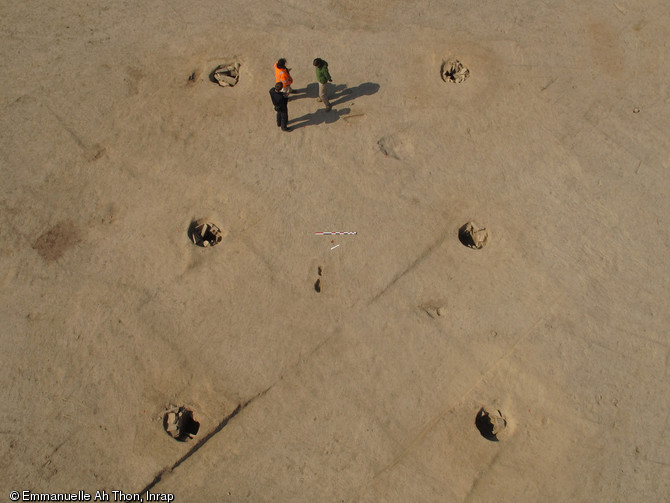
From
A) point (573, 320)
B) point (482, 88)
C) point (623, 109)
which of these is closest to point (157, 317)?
point (573, 320)

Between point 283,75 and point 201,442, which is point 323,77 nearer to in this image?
point 283,75

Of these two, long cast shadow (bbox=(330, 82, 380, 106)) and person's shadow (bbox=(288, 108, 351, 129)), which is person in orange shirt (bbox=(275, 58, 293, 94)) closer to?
person's shadow (bbox=(288, 108, 351, 129))

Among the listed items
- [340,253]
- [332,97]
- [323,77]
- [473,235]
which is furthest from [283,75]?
[473,235]

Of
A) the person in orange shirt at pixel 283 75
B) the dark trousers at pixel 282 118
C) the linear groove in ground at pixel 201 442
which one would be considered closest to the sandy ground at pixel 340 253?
the linear groove in ground at pixel 201 442

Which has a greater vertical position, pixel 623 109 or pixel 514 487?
pixel 623 109

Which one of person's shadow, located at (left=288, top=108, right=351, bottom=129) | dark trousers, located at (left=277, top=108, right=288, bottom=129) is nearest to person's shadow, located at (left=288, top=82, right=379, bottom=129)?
person's shadow, located at (left=288, top=108, right=351, bottom=129)

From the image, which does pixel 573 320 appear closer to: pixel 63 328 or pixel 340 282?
pixel 340 282

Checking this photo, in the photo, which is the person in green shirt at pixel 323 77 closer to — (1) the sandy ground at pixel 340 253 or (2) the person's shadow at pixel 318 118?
(2) the person's shadow at pixel 318 118
